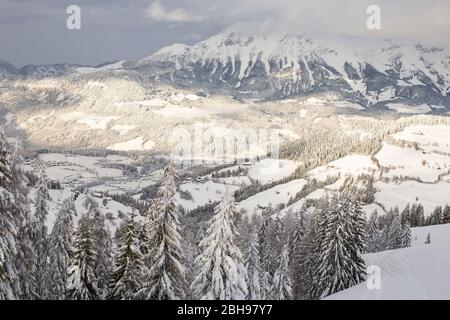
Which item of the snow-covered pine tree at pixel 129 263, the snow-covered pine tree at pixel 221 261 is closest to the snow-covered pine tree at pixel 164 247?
the snow-covered pine tree at pixel 221 261

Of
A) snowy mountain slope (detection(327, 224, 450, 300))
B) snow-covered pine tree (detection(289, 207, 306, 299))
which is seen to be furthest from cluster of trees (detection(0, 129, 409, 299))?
snow-covered pine tree (detection(289, 207, 306, 299))

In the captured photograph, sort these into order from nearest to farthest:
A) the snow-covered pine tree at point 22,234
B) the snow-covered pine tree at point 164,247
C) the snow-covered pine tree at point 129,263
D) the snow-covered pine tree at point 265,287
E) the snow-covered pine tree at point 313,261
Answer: the snow-covered pine tree at point 22,234 → the snow-covered pine tree at point 164,247 → the snow-covered pine tree at point 129,263 → the snow-covered pine tree at point 265,287 → the snow-covered pine tree at point 313,261

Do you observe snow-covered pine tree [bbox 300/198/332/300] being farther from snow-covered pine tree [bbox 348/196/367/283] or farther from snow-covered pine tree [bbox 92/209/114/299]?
snow-covered pine tree [bbox 92/209/114/299]

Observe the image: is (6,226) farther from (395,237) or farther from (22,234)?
(395,237)

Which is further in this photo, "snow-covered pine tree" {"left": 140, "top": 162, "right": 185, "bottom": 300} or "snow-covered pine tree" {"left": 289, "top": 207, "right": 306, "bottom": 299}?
"snow-covered pine tree" {"left": 289, "top": 207, "right": 306, "bottom": 299}

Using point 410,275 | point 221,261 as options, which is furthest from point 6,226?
point 410,275

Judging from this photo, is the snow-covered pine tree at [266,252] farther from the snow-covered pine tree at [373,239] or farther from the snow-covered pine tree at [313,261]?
the snow-covered pine tree at [373,239]
